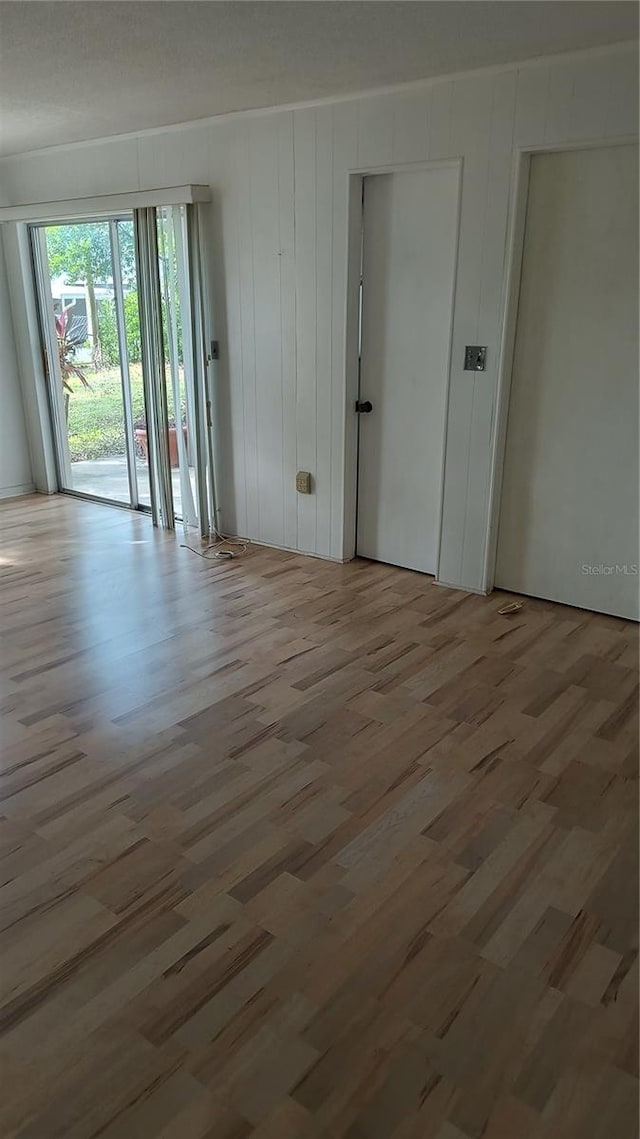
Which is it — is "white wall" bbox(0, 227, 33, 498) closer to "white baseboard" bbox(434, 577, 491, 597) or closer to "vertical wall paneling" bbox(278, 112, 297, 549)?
"vertical wall paneling" bbox(278, 112, 297, 549)

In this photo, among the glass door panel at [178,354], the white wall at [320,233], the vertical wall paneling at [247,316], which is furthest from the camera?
the glass door panel at [178,354]

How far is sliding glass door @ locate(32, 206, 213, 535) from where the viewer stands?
4.84m

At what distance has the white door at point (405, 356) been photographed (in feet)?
13.1

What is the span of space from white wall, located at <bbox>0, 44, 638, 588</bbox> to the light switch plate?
3cm

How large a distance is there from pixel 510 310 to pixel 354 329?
37.2 inches

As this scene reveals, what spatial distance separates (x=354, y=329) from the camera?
4.34 metres

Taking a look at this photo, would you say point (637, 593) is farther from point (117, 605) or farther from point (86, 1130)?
point (86, 1130)

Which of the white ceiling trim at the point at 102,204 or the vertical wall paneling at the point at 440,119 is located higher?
the vertical wall paneling at the point at 440,119

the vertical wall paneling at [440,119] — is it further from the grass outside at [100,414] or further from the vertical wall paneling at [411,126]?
the grass outside at [100,414]

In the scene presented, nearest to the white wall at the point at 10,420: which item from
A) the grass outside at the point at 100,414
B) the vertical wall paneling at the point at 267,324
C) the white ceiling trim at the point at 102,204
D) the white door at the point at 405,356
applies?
the grass outside at the point at 100,414

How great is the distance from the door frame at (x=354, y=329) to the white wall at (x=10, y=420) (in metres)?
3.20

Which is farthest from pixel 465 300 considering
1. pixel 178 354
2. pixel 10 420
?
pixel 10 420

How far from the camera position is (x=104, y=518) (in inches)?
225

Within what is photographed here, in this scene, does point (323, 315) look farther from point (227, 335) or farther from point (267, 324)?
point (227, 335)
